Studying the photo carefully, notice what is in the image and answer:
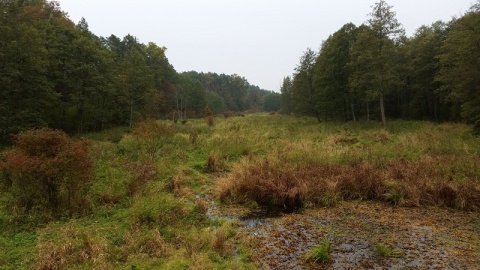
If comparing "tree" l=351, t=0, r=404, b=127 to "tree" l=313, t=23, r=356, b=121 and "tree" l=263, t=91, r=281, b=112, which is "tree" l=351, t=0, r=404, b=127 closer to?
"tree" l=313, t=23, r=356, b=121

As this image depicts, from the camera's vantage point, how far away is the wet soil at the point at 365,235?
262 inches

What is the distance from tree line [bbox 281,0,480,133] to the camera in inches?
897

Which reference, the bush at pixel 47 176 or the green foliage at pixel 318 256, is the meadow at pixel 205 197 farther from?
the bush at pixel 47 176

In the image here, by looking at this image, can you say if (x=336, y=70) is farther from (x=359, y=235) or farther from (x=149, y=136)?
(x=359, y=235)

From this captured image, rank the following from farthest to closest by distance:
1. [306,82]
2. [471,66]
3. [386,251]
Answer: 1. [306,82]
2. [471,66]
3. [386,251]

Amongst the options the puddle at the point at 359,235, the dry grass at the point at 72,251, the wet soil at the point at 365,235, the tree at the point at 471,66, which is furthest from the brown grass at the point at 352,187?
the tree at the point at 471,66

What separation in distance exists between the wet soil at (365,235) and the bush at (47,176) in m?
4.23

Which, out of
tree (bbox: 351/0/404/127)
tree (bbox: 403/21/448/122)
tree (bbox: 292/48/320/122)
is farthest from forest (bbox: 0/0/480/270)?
tree (bbox: 292/48/320/122)

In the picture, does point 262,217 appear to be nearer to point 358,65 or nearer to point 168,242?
point 168,242

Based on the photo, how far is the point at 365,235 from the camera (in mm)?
8039

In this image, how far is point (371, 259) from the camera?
22.2ft

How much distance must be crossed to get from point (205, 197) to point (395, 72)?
88.5 feet

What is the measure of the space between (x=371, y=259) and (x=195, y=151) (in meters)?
14.0

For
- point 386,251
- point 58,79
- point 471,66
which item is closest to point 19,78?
point 58,79
